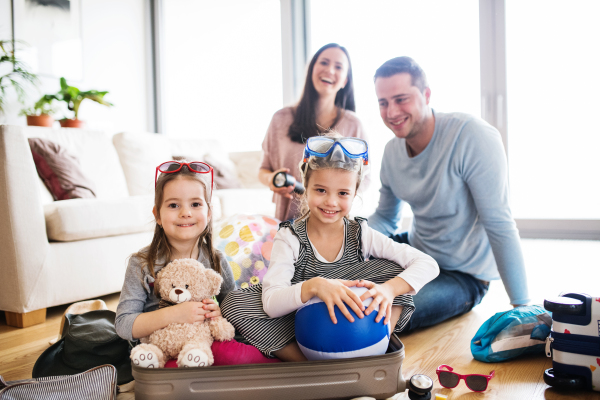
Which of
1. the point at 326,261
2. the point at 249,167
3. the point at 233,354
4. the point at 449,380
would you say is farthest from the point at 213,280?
the point at 249,167

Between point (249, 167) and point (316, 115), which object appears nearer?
point (316, 115)

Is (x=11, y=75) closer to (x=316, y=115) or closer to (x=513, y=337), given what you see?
(x=316, y=115)

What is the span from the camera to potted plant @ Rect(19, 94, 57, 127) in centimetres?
368

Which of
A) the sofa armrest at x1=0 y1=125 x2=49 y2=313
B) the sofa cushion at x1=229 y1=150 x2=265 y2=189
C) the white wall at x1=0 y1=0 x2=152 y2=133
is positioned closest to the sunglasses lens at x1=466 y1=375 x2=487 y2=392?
the sofa armrest at x1=0 y1=125 x2=49 y2=313

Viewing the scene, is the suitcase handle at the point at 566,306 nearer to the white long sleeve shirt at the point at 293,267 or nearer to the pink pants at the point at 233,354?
the white long sleeve shirt at the point at 293,267

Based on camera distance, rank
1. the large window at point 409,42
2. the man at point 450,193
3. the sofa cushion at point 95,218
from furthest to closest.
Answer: the large window at point 409,42 < the sofa cushion at point 95,218 < the man at point 450,193

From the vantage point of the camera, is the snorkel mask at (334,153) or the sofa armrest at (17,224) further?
the sofa armrest at (17,224)

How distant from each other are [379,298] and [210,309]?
0.46 metres

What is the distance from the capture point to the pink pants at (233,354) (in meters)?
1.14

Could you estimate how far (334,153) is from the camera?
51.6 inches

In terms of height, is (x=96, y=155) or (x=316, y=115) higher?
(x=316, y=115)

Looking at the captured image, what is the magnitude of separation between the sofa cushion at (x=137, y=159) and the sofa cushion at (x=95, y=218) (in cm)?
84

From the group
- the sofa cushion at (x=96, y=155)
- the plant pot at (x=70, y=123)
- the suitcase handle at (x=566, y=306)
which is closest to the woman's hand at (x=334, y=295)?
the suitcase handle at (x=566, y=306)

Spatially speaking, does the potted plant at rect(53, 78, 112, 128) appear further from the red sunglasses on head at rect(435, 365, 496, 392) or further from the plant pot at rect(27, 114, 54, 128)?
the red sunglasses on head at rect(435, 365, 496, 392)
